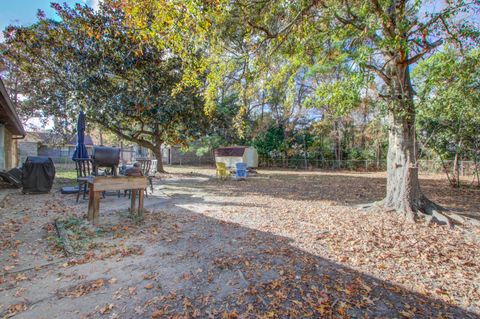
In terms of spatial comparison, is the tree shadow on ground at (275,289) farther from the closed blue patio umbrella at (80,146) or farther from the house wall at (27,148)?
the house wall at (27,148)

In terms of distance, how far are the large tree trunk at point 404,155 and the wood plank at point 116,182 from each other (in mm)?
5515

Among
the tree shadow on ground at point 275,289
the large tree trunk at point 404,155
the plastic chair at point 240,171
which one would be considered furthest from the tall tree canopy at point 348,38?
the plastic chair at point 240,171

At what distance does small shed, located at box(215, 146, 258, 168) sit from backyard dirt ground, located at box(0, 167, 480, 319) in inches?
506

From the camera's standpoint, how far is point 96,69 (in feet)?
32.5

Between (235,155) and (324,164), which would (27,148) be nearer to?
(235,155)

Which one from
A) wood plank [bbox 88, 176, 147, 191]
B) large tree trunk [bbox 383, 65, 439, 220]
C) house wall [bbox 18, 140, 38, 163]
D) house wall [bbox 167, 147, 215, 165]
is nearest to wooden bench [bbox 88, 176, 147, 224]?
wood plank [bbox 88, 176, 147, 191]

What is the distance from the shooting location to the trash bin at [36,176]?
23.1 feet

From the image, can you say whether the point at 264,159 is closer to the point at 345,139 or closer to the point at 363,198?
the point at 345,139

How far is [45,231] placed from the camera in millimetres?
3996

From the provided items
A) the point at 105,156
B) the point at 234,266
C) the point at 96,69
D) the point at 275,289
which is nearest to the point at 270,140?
the point at 96,69

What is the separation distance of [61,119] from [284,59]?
34.6ft

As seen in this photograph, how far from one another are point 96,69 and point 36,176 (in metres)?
5.10

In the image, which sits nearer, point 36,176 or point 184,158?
point 36,176

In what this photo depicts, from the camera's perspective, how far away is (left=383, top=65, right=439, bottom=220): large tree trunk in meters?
5.14
